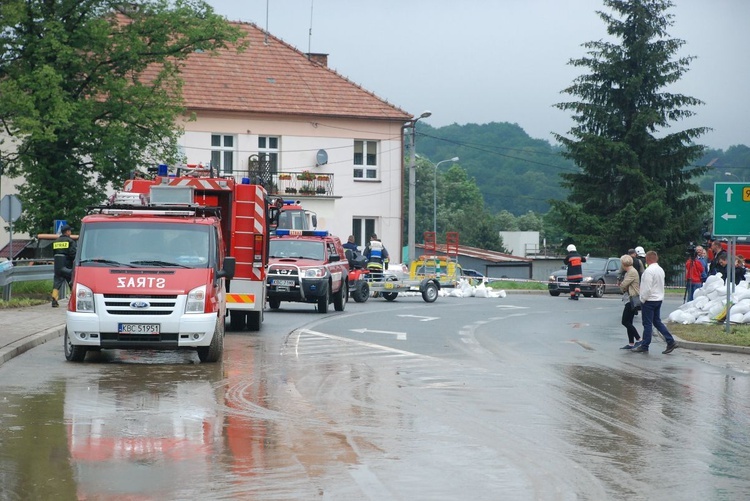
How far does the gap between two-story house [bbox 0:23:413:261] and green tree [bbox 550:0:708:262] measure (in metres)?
8.84

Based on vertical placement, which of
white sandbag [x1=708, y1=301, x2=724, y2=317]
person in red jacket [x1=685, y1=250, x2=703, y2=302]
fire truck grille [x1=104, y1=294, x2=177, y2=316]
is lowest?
white sandbag [x1=708, y1=301, x2=724, y2=317]

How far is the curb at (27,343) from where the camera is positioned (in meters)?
16.1

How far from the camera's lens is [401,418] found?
36.5ft

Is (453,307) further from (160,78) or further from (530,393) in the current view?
(530,393)

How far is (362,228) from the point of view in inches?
2263

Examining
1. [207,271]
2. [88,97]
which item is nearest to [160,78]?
[88,97]

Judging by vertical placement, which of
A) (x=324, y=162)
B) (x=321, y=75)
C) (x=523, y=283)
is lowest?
(x=523, y=283)

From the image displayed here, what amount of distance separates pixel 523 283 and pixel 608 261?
1069 centimetres

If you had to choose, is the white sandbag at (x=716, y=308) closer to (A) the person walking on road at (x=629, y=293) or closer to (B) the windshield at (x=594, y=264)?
(A) the person walking on road at (x=629, y=293)

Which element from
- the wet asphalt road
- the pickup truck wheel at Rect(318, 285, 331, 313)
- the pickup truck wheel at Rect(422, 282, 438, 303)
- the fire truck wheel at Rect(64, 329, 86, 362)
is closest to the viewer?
the wet asphalt road

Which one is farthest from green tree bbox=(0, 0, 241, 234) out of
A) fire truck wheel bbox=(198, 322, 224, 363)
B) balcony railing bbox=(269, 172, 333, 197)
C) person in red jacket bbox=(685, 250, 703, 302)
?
fire truck wheel bbox=(198, 322, 224, 363)

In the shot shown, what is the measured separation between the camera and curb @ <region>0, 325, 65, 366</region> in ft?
52.9

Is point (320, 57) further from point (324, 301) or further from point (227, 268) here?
point (227, 268)

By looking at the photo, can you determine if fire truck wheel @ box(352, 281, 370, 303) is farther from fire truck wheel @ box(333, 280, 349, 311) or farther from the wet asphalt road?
the wet asphalt road
